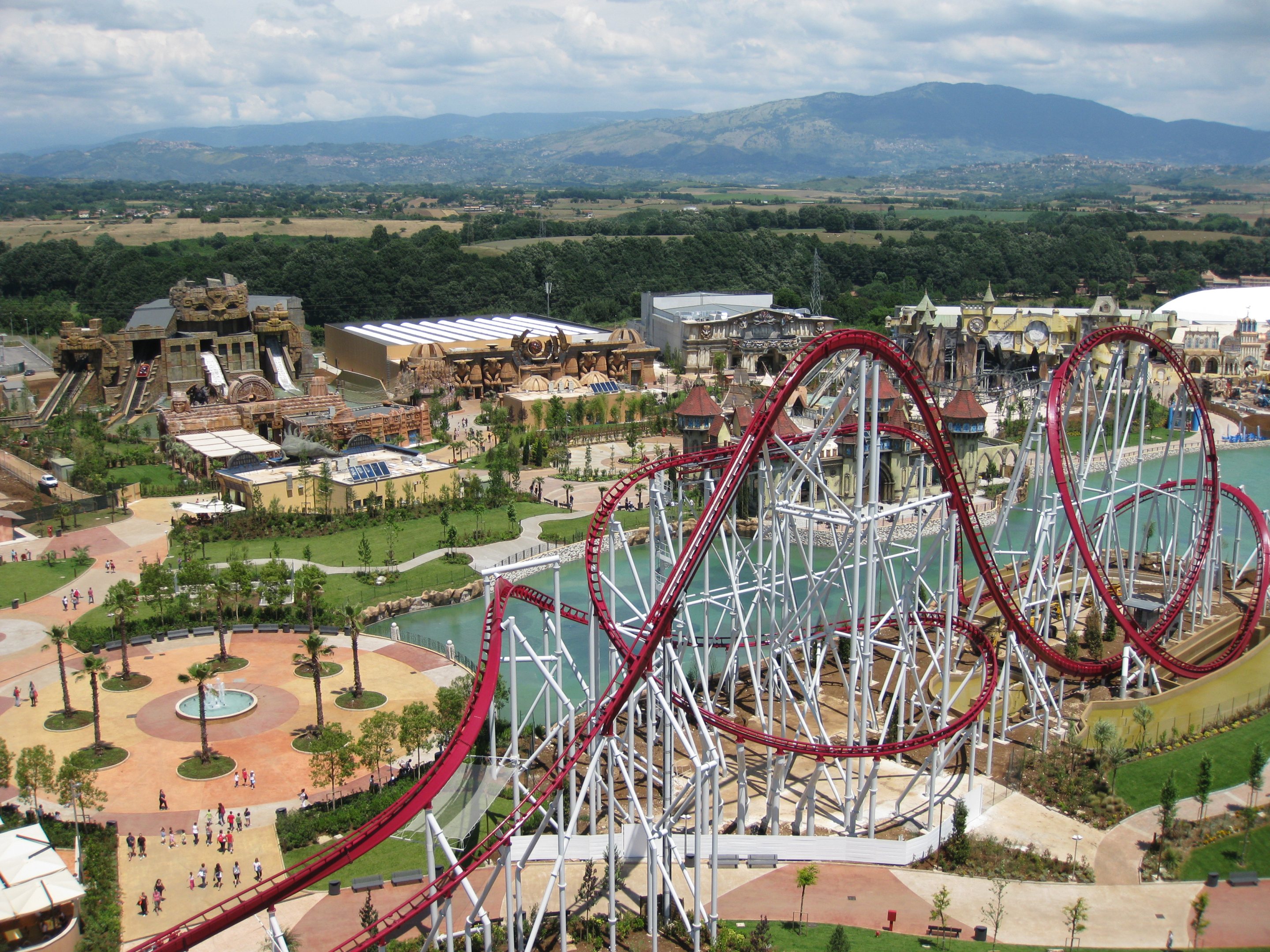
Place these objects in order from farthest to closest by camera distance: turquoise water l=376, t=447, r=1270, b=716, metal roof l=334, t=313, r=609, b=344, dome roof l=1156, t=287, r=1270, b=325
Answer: dome roof l=1156, t=287, r=1270, b=325, metal roof l=334, t=313, r=609, b=344, turquoise water l=376, t=447, r=1270, b=716

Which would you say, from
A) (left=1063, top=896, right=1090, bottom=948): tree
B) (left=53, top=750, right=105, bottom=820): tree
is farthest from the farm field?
(left=1063, top=896, right=1090, bottom=948): tree

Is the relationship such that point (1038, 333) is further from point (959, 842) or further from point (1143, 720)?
point (959, 842)

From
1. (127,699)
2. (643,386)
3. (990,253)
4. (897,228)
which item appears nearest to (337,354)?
(643,386)

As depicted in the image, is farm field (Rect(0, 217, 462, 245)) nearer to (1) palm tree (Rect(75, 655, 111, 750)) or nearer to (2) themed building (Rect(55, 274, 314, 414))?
(2) themed building (Rect(55, 274, 314, 414))

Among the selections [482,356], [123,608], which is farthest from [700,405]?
[482,356]

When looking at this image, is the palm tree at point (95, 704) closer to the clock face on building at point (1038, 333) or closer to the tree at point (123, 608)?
the tree at point (123, 608)

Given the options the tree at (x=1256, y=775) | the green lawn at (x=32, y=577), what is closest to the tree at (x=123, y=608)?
the green lawn at (x=32, y=577)
